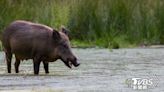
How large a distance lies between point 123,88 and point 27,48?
11.2ft

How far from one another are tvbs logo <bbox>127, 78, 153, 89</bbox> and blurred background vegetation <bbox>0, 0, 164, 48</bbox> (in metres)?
9.53

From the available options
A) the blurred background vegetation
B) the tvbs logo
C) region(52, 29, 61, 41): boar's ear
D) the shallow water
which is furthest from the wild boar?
the blurred background vegetation

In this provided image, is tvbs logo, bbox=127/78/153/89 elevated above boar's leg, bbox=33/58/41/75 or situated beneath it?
elevated above

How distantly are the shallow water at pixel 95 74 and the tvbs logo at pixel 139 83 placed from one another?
0.08 metres

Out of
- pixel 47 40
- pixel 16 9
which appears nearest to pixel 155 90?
pixel 47 40

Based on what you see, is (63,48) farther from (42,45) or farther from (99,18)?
(99,18)

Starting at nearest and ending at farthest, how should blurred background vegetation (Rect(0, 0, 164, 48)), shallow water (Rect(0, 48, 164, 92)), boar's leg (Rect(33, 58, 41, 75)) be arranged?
1. shallow water (Rect(0, 48, 164, 92))
2. boar's leg (Rect(33, 58, 41, 75))
3. blurred background vegetation (Rect(0, 0, 164, 48))

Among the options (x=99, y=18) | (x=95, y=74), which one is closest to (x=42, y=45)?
(x=95, y=74)

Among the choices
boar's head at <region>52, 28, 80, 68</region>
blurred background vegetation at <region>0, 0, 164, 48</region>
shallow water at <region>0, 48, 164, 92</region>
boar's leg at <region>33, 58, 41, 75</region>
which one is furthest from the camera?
blurred background vegetation at <region>0, 0, 164, 48</region>

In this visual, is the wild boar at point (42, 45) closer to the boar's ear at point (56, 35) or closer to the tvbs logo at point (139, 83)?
the boar's ear at point (56, 35)

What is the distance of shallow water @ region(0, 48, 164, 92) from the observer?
1092cm

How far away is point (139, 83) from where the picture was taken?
11258mm

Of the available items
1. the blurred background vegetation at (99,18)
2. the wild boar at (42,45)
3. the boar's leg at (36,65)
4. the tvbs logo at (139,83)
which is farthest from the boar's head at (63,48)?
the blurred background vegetation at (99,18)

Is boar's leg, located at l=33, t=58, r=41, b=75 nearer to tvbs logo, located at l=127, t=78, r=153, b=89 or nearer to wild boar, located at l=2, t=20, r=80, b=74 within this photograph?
wild boar, located at l=2, t=20, r=80, b=74
